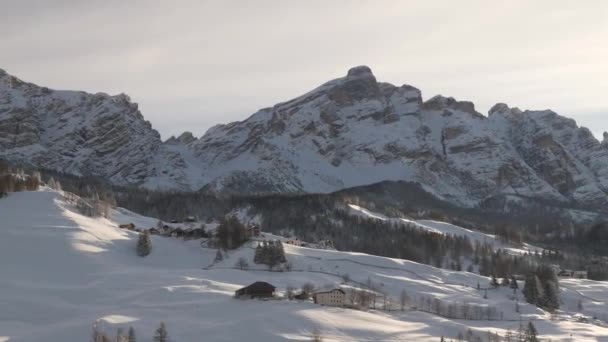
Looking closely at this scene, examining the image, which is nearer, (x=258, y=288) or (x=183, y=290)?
(x=258, y=288)

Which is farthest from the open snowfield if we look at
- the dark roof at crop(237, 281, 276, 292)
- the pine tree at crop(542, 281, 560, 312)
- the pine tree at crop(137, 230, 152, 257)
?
the pine tree at crop(542, 281, 560, 312)

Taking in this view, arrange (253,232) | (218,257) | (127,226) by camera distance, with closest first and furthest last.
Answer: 1. (218,257)
2. (253,232)
3. (127,226)

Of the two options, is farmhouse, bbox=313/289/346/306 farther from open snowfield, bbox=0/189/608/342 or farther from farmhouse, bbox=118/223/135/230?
farmhouse, bbox=118/223/135/230

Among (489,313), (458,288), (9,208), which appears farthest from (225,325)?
(9,208)

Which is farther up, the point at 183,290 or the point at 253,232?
the point at 253,232

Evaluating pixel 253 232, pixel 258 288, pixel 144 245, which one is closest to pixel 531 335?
pixel 258 288

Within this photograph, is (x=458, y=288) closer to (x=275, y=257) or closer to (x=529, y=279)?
(x=529, y=279)

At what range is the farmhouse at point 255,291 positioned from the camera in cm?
10906

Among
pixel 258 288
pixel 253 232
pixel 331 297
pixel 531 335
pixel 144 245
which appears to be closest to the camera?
pixel 531 335

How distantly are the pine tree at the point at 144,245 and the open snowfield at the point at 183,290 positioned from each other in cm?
140

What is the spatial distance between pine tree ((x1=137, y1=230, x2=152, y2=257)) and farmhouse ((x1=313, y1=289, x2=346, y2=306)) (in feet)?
149

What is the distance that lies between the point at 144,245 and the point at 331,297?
47.0 metres

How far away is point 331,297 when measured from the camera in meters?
113

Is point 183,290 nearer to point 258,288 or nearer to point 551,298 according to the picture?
point 258,288
